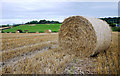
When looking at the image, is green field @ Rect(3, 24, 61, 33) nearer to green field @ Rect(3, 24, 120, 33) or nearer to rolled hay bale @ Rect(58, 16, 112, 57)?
green field @ Rect(3, 24, 120, 33)

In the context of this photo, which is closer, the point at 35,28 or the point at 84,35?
the point at 84,35

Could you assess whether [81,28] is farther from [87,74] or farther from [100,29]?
[87,74]

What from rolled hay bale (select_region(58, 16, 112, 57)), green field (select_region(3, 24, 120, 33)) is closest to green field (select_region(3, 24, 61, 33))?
green field (select_region(3, 24, 120, 33))

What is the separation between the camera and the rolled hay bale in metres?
Result: 4.86

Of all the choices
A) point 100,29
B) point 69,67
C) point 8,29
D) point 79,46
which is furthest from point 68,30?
point 8,29

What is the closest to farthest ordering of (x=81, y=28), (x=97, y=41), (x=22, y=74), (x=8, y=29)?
(x=22, y=74)
(x=97, y=41)
(x=81, y=28)
(x=8, y=29)

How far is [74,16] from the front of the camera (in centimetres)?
544

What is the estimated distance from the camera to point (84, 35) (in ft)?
17.1

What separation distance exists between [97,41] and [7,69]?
3055mm

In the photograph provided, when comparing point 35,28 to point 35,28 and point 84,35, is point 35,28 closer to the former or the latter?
point 35,28

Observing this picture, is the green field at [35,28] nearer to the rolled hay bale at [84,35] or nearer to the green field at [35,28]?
the green field at [35,28]

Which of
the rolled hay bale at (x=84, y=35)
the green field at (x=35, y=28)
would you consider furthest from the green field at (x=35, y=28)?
the rolled hay bale at (x=84, y=35)

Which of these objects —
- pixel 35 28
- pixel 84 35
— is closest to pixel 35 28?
pixel 35 28

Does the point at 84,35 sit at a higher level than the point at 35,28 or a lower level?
higher
